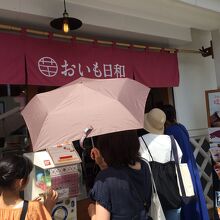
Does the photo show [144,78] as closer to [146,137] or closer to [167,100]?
[167,100]

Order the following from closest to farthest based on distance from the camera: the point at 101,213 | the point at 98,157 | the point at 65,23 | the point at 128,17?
the point at 101,213
the point at 98,157
the point at 65,23
the point at 128,17

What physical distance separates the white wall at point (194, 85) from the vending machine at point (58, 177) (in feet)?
11.0

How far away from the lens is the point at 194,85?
620 centimetres

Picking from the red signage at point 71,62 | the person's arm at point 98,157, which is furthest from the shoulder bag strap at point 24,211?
the red signage at point 71,62

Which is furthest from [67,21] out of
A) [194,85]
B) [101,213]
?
[194,85]

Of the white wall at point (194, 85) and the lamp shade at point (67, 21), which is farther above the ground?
the lamp shade at point (67, 21)

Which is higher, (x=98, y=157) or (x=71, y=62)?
(x=71, y=62)

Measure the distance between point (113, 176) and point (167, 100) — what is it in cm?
378

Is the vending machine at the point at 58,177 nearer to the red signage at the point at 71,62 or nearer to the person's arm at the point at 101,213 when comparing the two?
the person's arm at the point at 101,213

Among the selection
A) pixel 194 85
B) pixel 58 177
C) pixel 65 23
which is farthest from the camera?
pixel 194 85

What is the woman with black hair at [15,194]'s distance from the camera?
2.18m

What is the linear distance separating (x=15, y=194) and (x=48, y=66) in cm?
193

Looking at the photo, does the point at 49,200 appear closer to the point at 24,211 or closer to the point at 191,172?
the point at 24,211

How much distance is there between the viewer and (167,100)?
227 inches
